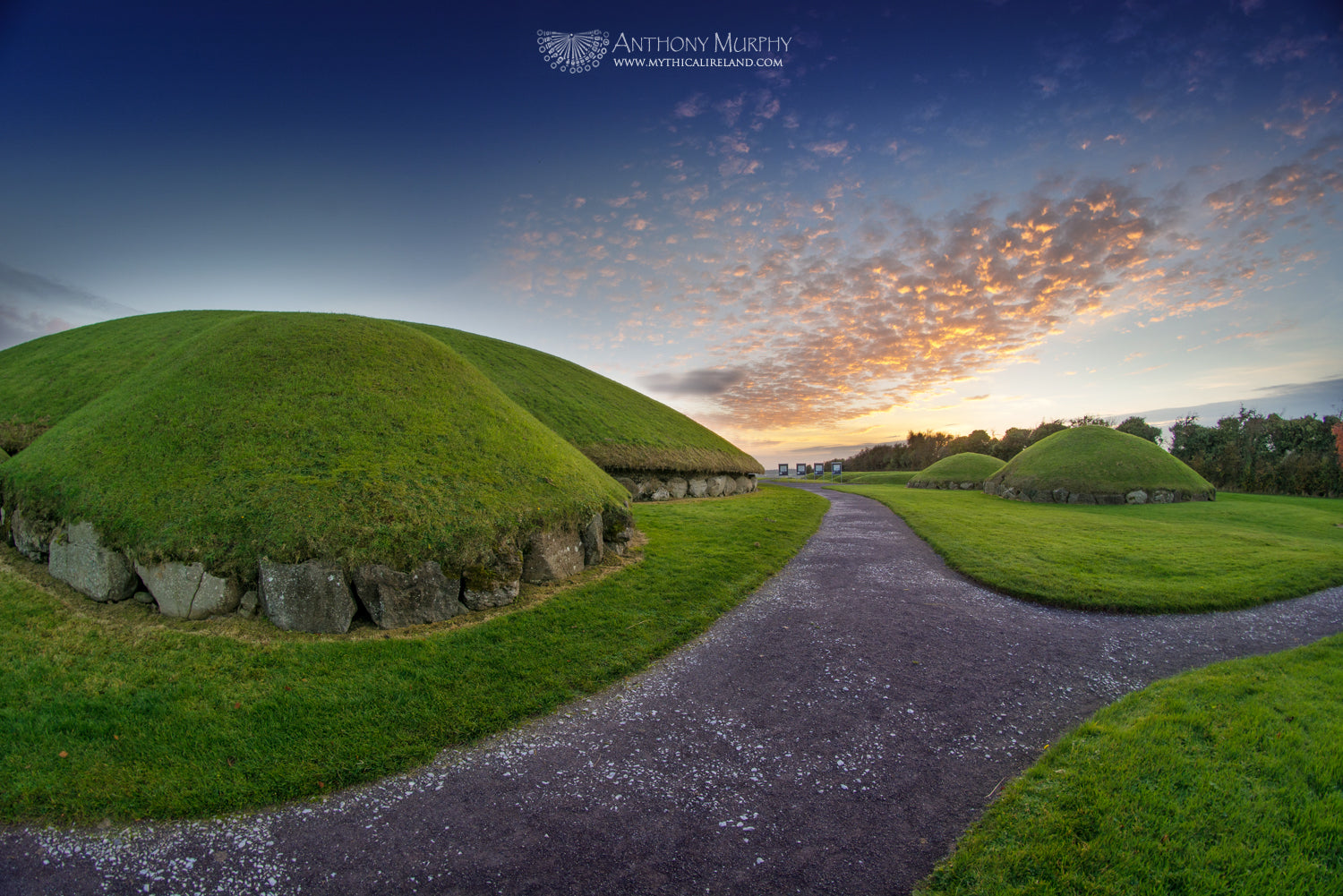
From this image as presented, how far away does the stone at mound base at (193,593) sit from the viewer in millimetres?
7984

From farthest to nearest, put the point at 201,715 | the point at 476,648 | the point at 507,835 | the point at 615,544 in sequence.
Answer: the point at 615,544
the point at 476,648
the point at 201,715
the point at 507,835

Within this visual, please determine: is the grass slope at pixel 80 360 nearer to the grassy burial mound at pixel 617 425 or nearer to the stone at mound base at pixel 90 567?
the stone at mound base at pixel 90 567

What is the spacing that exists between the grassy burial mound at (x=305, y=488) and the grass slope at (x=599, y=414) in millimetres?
9451

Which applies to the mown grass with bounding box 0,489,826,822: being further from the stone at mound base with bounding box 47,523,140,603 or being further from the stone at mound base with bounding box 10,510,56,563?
the stone at mound base with bounding box 10,510,56,563

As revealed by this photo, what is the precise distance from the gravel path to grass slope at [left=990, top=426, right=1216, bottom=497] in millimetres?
31325

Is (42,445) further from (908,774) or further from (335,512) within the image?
(908,774)

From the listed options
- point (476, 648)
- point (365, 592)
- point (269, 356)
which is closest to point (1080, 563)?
point (476, 648)

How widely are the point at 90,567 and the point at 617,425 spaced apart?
2153cm

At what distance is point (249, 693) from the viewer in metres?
6.34

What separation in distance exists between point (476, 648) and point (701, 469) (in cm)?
2256

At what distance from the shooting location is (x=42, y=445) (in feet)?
39.6

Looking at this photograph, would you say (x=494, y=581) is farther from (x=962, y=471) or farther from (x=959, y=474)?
(x=962, y=471)

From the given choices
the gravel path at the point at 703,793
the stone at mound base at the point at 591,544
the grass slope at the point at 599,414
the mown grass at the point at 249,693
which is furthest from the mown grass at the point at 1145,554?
the grass slope at the point at 599,414

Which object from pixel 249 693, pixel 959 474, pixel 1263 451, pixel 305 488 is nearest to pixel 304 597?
pixel 249 693
